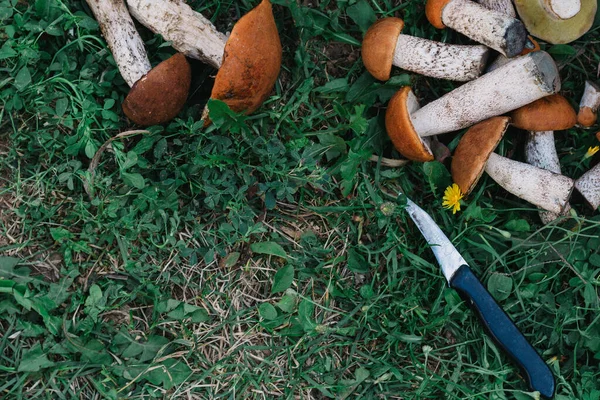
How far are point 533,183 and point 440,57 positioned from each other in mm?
739

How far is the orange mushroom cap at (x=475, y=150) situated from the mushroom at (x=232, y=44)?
37.4 inches

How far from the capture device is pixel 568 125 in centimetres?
286

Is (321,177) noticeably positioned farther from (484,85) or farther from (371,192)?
(484,85)

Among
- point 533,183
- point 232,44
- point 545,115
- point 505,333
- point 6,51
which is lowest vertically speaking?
point 505,333

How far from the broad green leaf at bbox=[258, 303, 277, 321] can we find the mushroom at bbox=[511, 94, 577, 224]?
55.4 inches

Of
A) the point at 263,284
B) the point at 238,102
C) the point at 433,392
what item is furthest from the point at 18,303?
the point at 433,392

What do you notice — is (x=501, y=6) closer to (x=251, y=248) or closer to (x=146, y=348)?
(x=251, y=248)

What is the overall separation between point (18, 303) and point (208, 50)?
4.71ft

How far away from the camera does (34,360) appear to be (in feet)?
8.82

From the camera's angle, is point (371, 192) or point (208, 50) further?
point (371, 192)

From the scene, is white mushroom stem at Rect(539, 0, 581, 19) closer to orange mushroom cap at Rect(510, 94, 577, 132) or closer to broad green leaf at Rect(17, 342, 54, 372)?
orange mushroom cap at Rect(510, 94, 577, 132)

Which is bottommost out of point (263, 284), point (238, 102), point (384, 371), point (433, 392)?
point (433, 392)

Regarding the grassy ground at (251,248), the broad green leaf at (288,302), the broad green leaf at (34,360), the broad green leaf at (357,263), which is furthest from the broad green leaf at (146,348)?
the broad green leaf at (357,263)

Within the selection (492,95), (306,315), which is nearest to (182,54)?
(306,315)
